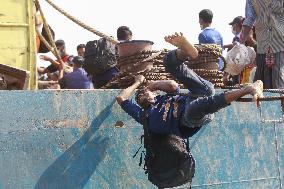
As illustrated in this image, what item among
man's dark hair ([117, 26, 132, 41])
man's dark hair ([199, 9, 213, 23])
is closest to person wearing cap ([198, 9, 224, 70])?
man's dark hair ([199, 9, 213, 23])

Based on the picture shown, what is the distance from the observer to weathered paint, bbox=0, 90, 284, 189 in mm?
4492

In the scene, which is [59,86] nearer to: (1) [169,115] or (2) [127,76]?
(2) [127,76]

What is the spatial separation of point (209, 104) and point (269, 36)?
242 centimetres

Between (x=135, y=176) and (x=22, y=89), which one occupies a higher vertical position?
(x=22, y=89)

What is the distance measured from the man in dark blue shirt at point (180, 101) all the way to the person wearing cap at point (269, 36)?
1.87 metres

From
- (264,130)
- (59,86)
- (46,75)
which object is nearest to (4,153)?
(59,86)

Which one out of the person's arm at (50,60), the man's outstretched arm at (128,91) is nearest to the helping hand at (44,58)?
the person's arm at (50,60)

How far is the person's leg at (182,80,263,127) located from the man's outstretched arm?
72 cm

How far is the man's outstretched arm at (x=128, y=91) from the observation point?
15.9 ft

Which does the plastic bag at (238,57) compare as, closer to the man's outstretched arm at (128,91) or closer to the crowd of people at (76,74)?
the crowd of people at (76,74)

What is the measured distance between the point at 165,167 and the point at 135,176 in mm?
741

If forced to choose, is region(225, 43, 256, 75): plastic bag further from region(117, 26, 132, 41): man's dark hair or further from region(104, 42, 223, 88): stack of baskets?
region(117, 26, 132, 41): man's dark hair

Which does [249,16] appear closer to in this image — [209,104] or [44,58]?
[44,58]

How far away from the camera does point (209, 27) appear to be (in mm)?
6824
